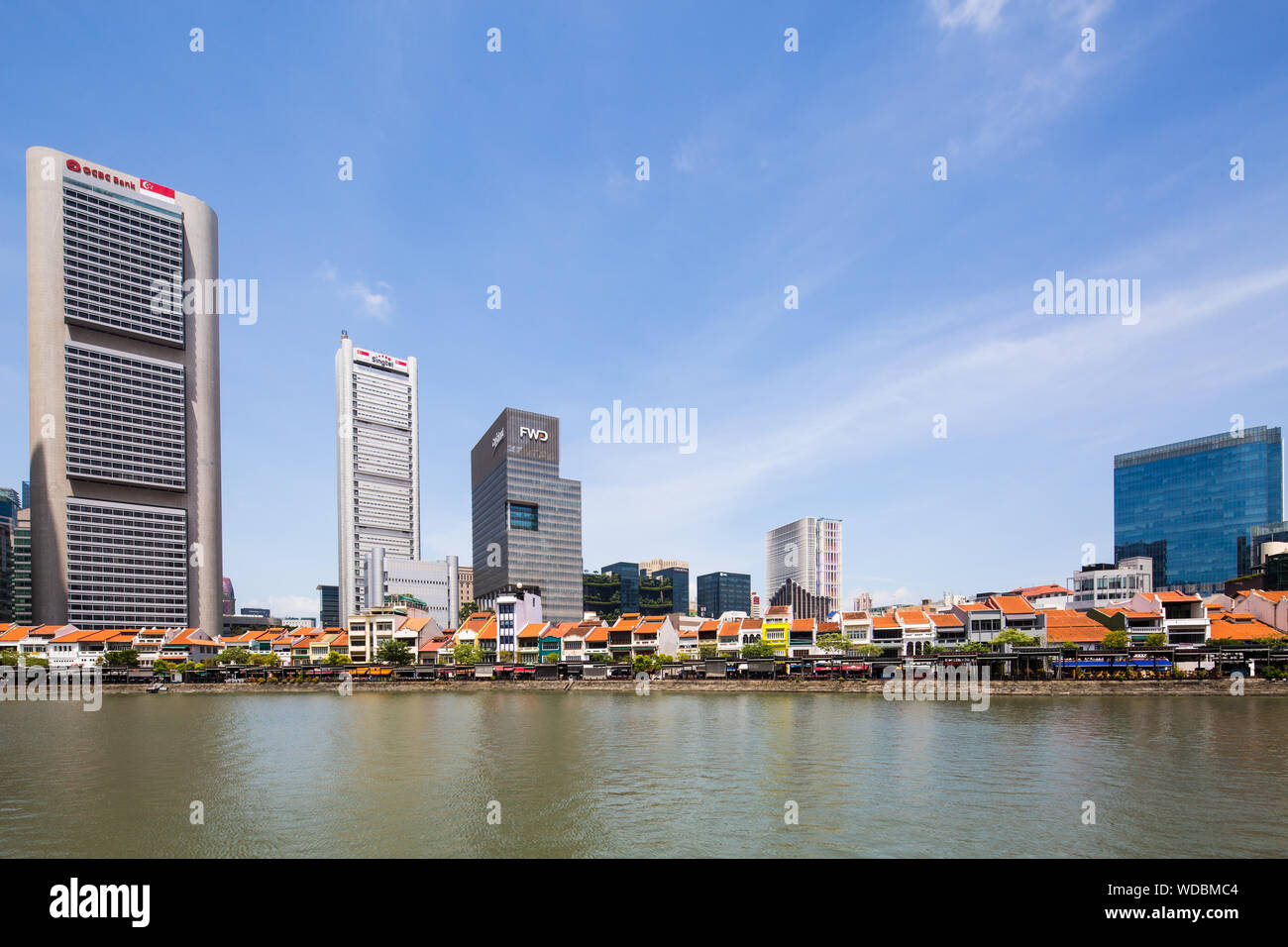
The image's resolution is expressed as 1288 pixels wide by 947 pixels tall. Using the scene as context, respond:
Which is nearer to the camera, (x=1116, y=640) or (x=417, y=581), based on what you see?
(x=1116, y=640)

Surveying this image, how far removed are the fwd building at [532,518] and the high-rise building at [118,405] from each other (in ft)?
188

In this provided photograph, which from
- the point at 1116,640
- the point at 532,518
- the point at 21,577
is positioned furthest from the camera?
the point at 21,577

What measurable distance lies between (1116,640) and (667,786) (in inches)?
2360

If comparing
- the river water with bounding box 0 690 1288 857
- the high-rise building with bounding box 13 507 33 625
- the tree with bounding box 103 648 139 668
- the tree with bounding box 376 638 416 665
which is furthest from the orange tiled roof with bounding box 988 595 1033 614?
the high-rise building with bounding box 13 507 33 625

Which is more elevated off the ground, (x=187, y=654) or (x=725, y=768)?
(x=725, y=768)

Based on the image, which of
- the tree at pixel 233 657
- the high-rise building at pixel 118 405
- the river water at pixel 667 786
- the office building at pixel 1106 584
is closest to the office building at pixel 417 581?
the high-rise building at pixel 118 405

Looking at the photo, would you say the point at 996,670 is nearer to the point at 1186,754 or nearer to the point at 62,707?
the point at 1186,754

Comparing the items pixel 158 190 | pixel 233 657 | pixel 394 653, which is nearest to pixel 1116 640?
pixel 394 653

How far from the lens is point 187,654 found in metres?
101

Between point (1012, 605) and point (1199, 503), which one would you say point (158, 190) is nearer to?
Answer: point (1012, 605)

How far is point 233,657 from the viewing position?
97.2 meters

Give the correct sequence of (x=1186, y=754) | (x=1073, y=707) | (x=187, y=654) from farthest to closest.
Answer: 1. (x=187, y=654)
2. (x=1073, y=707)
3. (x=1186, y=754)

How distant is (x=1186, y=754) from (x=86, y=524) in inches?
6196
